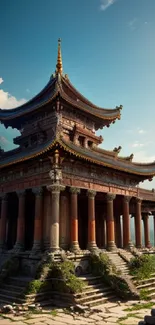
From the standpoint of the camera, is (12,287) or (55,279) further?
(12,287)

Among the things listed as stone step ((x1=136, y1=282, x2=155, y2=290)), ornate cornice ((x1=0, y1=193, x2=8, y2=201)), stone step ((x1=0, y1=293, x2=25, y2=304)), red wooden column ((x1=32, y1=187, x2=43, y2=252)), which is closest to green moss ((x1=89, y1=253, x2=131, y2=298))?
stone step ((x1=136, y1=282, x2=155, y2=290))

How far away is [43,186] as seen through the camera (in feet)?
62.0

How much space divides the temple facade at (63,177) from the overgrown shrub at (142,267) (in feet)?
7.43

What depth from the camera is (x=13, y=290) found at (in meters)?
15.5

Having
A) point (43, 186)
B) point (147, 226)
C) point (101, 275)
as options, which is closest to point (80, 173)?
point (43, 186)

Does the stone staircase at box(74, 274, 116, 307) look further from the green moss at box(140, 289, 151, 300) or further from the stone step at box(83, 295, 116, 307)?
the green moss at box(140, 289, 151, 300)

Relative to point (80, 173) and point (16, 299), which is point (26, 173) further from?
point (16, 299)

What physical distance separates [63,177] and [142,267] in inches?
310

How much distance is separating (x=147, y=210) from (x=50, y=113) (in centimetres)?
1523

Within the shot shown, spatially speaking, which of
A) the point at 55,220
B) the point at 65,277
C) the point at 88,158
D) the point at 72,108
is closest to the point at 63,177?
the point at 88,158

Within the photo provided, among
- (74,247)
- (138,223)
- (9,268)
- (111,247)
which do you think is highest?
(138,223)

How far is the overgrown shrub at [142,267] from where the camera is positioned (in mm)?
18208

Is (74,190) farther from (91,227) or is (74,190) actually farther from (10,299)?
(10,299)

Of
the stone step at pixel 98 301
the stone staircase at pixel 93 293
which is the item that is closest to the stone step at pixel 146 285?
the stone staircase at pixel 93 293
